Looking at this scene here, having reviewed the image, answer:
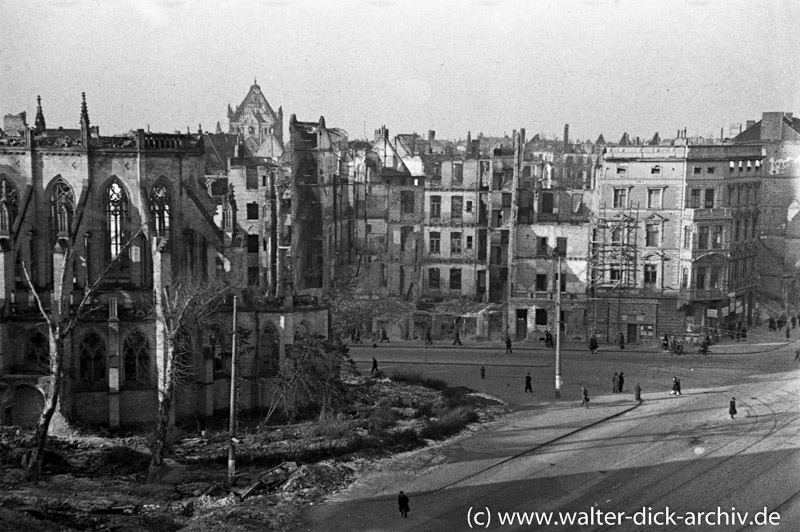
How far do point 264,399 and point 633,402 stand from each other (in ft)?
57.0

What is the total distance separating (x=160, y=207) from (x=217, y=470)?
15640 mm

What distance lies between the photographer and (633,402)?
4850cm

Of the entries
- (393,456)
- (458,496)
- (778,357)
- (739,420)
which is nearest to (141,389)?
(393,456)

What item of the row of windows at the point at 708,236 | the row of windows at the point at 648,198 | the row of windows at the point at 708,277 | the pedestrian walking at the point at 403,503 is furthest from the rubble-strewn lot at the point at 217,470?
the row of windows at the point at 708,236

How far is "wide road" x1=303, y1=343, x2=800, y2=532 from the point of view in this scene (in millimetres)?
32594

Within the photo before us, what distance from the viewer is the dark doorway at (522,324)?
6631 centimetres

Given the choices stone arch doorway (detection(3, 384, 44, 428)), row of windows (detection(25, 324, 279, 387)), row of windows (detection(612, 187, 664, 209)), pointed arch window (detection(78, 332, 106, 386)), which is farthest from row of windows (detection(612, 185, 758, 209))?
stone arch doorway (detection(3, 384, 44, 428))

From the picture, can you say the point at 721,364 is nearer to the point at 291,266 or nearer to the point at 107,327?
the point at 291,266

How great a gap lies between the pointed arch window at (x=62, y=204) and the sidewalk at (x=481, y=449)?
63.8 feet

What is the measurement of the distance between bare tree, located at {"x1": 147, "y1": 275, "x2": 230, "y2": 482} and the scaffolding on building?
27.4 m

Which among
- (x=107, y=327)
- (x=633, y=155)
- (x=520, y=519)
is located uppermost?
(x=633, y=155)

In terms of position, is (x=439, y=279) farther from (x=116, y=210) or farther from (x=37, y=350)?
(x=37, y=350)

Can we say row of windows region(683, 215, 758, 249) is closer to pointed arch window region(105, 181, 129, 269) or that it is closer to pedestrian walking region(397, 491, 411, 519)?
pointed arch window region(105, 181, 129, 269)

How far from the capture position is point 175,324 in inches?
1533
